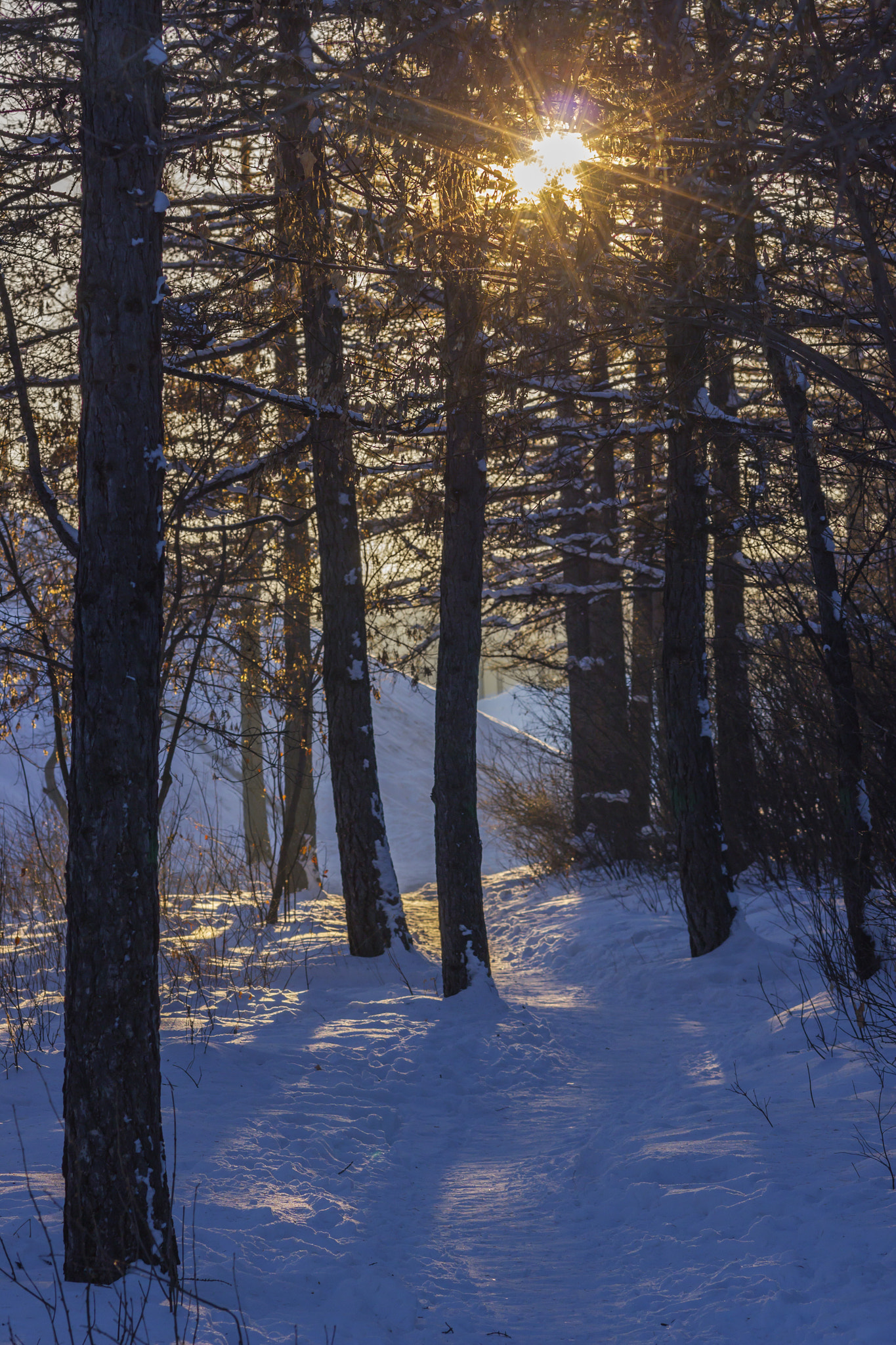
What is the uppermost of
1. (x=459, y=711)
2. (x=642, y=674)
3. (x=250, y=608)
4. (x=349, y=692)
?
(x=250, y=608)

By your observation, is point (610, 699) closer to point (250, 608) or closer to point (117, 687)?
point (250, 608)

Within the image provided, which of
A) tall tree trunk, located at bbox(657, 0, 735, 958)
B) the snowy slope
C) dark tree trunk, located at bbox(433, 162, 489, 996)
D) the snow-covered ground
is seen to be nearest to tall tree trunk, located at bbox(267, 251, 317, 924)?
dark tree trunk, located at bbox(433, 162, 489, 996)

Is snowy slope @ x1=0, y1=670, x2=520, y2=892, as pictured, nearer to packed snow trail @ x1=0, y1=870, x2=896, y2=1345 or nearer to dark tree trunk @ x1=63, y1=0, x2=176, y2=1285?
packed snow trail @ x1=0, y1=870, x2=896, y2=1345

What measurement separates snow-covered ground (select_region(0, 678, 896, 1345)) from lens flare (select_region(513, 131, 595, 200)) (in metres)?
5.03

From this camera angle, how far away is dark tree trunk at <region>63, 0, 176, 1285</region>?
11.1 ft

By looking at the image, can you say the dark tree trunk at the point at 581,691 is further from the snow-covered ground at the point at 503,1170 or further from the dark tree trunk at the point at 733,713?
the snow-covered ground at the point at 503,1170

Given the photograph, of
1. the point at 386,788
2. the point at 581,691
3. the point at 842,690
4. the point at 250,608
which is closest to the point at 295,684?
the point at 250,608

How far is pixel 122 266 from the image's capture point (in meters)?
3.65

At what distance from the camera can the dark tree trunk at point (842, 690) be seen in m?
6.49

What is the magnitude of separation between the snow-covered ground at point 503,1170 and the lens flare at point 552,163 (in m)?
5.03

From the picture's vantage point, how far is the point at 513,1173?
16.3 ft

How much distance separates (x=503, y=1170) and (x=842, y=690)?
3.83 meters

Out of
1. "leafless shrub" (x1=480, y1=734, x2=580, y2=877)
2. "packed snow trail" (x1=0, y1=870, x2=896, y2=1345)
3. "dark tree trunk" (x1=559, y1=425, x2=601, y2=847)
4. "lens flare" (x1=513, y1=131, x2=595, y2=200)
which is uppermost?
"lens flare" (x1=513, y1=131, x2=595, y2=200)

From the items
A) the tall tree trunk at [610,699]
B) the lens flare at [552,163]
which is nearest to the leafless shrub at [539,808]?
the tall tree trunk at [610,699]
